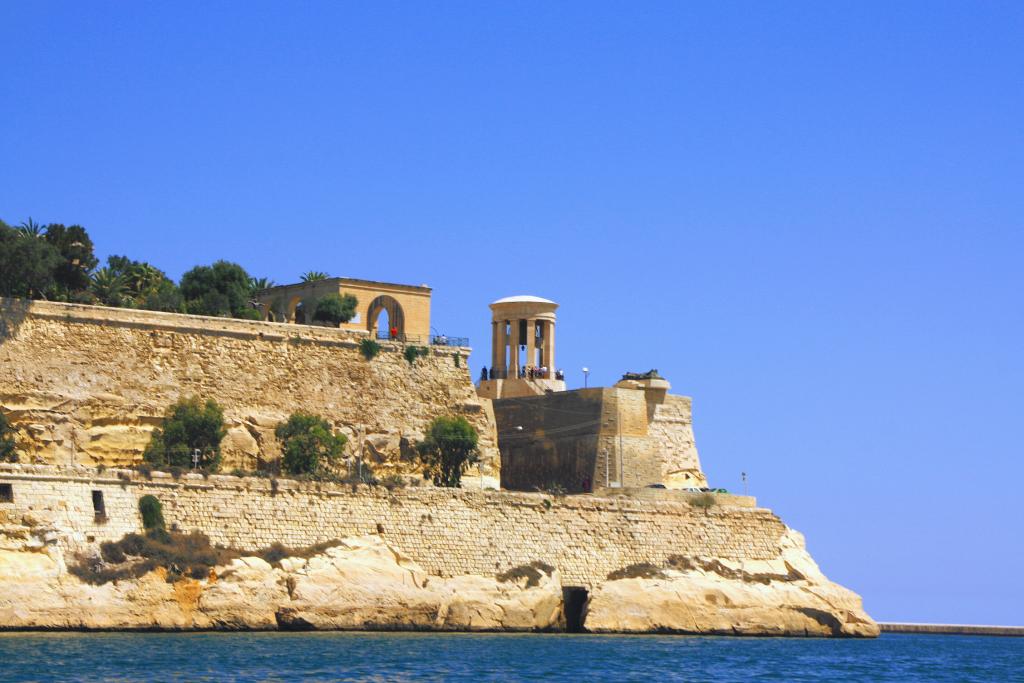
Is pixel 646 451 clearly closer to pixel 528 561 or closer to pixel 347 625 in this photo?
pixel 528 561

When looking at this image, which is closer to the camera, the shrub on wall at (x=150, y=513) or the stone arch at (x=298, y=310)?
→ the shrub on wall at (x=150, y=513)

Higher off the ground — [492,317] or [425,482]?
[492,317]

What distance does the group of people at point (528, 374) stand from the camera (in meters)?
61.2

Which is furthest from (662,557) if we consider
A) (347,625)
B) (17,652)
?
(17,652)

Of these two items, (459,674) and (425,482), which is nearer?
(459,674)

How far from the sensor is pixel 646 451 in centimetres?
5675

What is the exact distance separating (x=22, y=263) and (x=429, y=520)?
37.1 ft

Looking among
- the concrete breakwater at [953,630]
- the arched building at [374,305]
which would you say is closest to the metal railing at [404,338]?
the arched building at [374,305]

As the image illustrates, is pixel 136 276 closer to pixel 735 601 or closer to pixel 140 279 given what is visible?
pixel 140 279

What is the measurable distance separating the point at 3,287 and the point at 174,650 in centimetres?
1382

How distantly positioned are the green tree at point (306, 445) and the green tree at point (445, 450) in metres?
2.69

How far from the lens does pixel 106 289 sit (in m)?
53.4

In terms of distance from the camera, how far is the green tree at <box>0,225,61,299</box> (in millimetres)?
48375

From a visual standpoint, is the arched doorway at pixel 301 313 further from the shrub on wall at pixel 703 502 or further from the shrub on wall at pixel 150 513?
the shrub on wall at pixel 150 513
